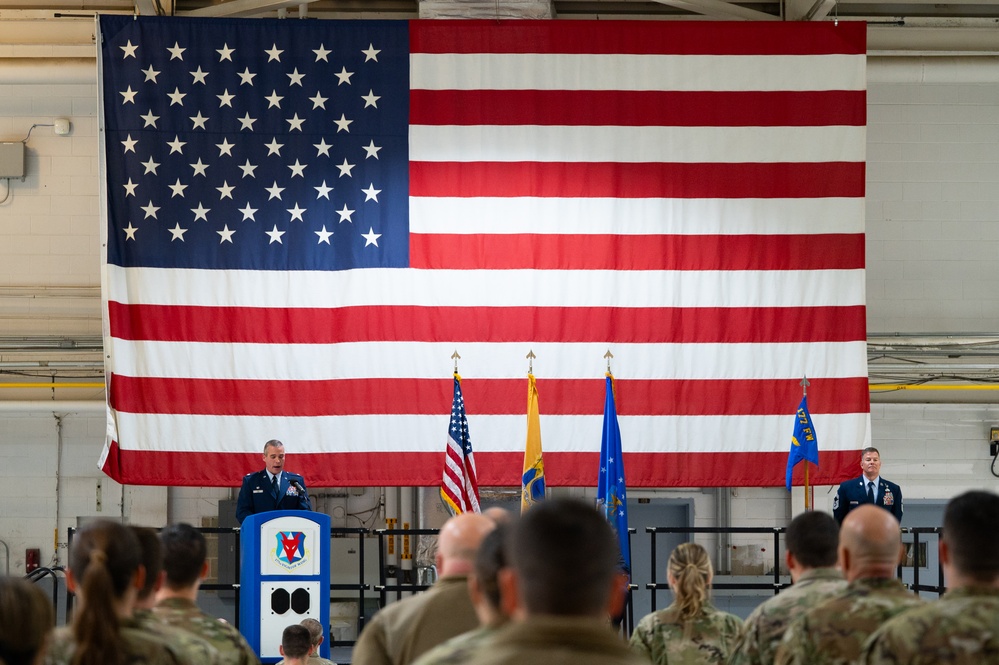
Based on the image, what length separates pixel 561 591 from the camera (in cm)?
151

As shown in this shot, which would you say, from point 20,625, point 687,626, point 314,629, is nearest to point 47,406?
point 314,629

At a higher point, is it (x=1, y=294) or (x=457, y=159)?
(x=457, y=159)

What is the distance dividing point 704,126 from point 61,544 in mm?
6410

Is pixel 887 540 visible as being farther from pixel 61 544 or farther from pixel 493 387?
pixel 61 544

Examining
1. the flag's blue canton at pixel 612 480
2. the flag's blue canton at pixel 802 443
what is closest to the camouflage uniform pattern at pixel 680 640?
the flag's blue canton at pixel 612 480

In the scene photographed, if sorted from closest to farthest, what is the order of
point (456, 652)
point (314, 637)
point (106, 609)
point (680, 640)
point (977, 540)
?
point (456, 652) → point (106, 609) → point (977, 540) → point (680, 640) → point (314, 637)

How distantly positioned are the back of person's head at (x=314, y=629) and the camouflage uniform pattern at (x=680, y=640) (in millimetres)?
3023

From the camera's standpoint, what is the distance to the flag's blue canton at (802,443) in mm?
8406

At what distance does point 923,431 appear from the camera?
10.3 metres

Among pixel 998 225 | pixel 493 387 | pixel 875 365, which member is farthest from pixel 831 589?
pixel 998 225

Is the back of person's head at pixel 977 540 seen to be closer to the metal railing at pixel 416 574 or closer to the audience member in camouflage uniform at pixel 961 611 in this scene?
the audience member in camouflage uniform at pixel 961 611

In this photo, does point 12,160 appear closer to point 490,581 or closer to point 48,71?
point 48,71

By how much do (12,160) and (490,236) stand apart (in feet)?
13.8

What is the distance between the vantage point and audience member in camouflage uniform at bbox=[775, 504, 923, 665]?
274 centimetres
